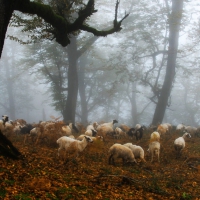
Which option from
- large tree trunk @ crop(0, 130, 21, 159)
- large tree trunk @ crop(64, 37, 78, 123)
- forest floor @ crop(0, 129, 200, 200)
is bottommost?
forest floor @ crop(0, 129, 200, 200)

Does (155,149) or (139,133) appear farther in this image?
(139,133)

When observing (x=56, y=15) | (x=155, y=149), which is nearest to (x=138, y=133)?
(x=155, y=149)

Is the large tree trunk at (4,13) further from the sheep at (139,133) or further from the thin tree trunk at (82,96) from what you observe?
the thin tree trunk at (82,96)

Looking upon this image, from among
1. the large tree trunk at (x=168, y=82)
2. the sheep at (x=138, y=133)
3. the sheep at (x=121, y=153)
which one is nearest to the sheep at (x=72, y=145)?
the sheep at (x=121, y=153)

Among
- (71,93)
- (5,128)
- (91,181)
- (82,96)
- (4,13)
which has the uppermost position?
(4,13)

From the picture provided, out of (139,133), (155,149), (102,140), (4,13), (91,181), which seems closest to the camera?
(4,13)

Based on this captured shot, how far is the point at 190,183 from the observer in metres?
8.15

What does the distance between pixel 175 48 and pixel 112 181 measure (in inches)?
776

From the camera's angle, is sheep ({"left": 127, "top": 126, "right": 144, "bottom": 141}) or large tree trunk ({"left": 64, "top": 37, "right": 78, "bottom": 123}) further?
large tree trunk ({"left": 64, "top": 37, "right": 78, "bottom": 123})

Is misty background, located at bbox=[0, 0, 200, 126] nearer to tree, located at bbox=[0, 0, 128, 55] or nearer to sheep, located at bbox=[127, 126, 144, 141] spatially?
sheep, located at bbox=[127, 126, 144, 141]

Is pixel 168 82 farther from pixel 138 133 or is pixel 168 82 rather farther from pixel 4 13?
pixel 4 13

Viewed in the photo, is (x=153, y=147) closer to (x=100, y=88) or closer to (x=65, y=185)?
(x=65, y=185)

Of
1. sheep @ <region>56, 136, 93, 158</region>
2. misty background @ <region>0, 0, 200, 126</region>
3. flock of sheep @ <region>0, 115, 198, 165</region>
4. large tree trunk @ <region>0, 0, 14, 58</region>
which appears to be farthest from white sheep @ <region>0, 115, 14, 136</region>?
large tree trunk @ <region>0, 0, 14, 58</region>

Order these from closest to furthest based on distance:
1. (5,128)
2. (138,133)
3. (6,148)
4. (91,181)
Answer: (91,181), (6,148), (5,128), (138,133)
